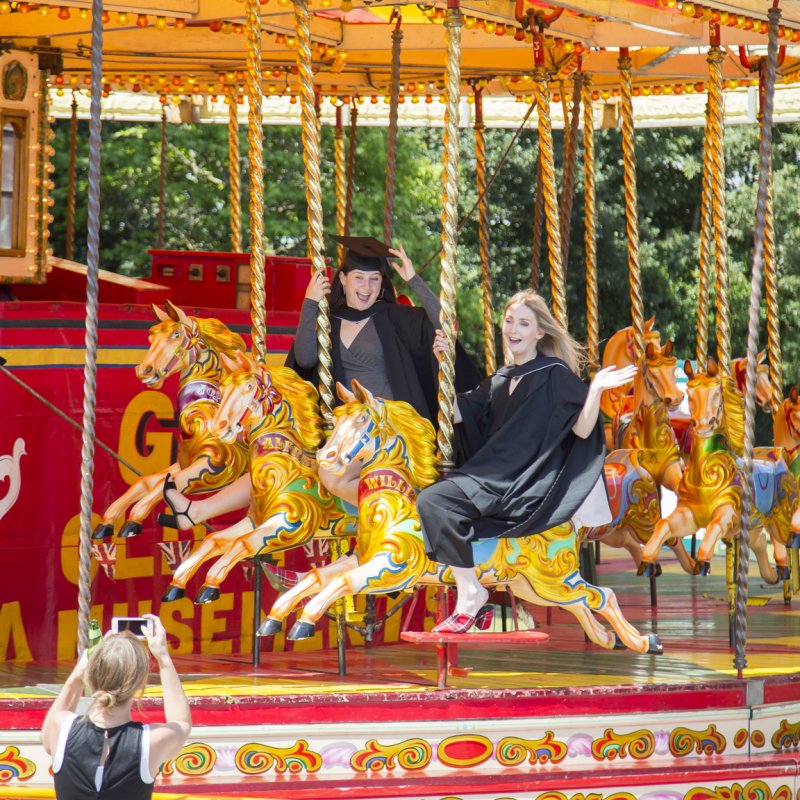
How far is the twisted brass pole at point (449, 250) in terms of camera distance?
7324 millimetres

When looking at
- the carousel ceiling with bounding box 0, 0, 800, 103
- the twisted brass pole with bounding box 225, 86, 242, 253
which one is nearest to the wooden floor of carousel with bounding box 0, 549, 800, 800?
the carousel ceiling with bounding box 0, 0, 800, 103

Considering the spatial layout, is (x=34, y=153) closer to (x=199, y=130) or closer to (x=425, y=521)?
(x=425, y=521)

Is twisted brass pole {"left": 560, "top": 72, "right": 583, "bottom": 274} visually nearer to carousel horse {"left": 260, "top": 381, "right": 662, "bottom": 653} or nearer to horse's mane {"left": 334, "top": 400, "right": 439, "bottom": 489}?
horse's mane {"left": 334, "top": 400, "right": 439, "bottom": 489}

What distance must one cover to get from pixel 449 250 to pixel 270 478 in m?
1.43

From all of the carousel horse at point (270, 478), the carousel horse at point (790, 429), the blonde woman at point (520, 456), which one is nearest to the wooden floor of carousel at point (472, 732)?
the blonde woman at point (520, 456)

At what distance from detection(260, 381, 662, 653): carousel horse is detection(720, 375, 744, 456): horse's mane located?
185cm

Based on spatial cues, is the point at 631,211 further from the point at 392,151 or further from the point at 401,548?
the point at 401,548

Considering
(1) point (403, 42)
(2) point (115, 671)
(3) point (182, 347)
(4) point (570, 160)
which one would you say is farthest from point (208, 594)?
(4) point (570, 160)

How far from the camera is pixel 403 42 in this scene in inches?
439

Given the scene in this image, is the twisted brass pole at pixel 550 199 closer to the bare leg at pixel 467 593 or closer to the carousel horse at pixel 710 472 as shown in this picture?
the carousel horse at pixel 710 472

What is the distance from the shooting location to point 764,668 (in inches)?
311

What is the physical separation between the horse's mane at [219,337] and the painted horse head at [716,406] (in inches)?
101

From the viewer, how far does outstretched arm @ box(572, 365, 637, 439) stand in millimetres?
6996

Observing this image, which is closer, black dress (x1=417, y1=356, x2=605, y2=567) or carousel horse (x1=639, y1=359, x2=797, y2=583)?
black dress (x1=417, y1=356, x2=605, y2=567)
